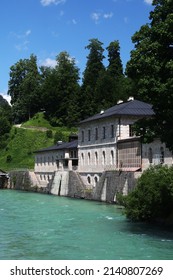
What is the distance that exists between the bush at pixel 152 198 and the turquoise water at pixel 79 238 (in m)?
0.85

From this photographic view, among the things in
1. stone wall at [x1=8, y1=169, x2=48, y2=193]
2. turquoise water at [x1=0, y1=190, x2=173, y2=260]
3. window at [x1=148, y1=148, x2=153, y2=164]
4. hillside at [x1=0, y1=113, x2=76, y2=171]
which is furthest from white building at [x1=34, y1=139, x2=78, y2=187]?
turquoise water at [x1=0, y1=190, x2=173, y2=260]

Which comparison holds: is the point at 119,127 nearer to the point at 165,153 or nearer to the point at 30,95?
the point at 165,153

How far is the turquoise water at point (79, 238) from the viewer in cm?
1858

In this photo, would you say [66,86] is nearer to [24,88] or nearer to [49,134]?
[24,88]

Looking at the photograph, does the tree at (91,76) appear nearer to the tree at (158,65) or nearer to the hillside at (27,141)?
the hillside at (27,141)

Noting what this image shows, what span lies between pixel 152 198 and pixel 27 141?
66500mm

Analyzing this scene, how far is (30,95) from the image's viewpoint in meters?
104

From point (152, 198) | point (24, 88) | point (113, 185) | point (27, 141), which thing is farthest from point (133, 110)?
point (24, 88)

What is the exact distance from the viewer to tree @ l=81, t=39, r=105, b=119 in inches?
3670

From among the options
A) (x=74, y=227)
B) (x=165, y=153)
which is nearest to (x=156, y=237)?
(x=74, y=227)

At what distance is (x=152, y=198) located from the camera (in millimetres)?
25672

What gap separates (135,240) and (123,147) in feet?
87.3

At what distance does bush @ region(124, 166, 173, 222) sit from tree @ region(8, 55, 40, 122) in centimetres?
7988

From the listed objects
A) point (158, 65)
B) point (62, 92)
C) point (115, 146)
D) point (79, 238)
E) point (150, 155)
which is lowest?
point (79, 238)
